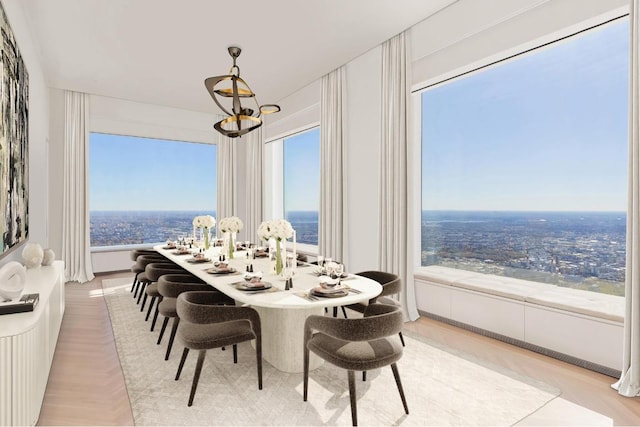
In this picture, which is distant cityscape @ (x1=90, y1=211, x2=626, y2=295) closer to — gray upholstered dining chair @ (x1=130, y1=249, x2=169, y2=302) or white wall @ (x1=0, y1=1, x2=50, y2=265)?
gray upholstered dining chair @ (x1=130, y1=249, x2=169, y2=302)

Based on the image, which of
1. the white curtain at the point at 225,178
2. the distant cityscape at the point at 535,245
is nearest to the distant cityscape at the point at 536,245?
the distant cityscape at the point at 535,245

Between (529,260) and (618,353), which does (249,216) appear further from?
(618,353)

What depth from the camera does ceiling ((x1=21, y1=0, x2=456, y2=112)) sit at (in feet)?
12.1

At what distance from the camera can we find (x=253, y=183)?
→ 7707 millimetres

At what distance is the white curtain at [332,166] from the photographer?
5160 millimetres

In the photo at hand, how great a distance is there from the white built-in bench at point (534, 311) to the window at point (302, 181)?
109 inches

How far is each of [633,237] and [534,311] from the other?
3.38 feet

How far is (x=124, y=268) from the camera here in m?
7.08

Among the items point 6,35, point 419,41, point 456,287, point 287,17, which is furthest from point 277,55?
point 456,287

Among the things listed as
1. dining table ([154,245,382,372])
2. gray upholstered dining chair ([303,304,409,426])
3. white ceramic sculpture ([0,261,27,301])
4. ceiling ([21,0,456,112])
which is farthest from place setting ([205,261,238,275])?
ceiling ([21,0,456,112])

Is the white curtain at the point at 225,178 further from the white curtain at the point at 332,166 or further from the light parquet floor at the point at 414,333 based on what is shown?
the light parquet floor at the point at 414,333

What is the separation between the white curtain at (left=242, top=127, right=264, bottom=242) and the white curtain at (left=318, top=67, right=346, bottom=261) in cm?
240

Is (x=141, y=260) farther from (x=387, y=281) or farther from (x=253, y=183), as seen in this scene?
(x=253, y=183)

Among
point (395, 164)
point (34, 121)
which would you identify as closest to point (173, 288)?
point (395, 164)
